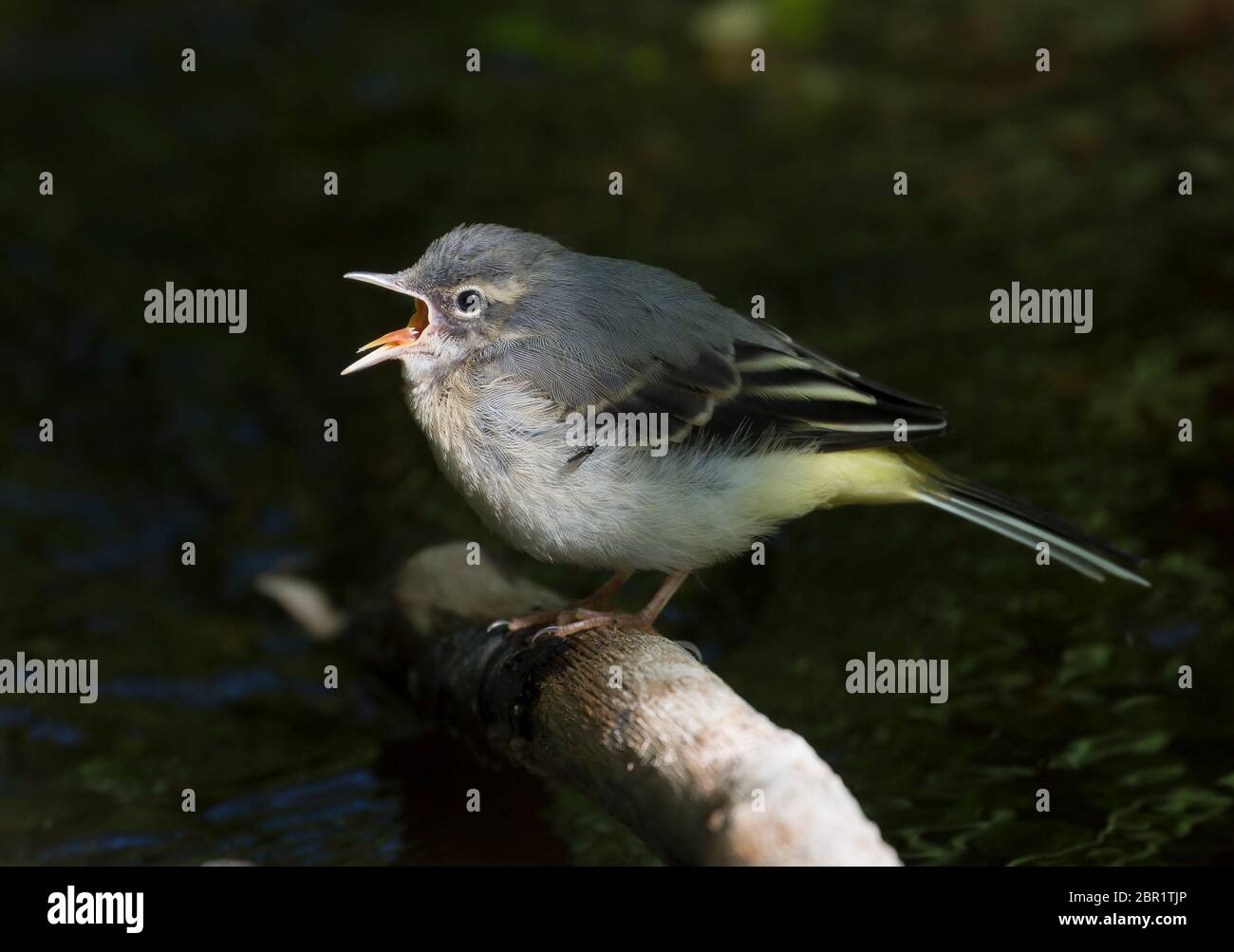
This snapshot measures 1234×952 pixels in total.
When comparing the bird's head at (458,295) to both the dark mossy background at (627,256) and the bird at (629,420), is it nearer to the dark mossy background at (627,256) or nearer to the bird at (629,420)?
the bird at (629,420)

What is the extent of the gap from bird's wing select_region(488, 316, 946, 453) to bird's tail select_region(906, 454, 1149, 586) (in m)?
0.22

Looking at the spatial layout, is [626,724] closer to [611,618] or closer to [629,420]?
[611,618]

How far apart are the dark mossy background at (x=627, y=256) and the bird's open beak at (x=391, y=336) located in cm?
158

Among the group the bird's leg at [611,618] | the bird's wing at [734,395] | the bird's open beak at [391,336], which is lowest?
the bird's leg at [611,618]

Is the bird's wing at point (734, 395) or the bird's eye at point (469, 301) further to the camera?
the bird's eye at point (469, 301)

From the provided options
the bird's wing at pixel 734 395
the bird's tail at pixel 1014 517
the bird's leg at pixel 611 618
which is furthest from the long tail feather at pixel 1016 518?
the bird's leg at pixel 611 618

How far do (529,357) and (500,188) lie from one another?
7247 mm

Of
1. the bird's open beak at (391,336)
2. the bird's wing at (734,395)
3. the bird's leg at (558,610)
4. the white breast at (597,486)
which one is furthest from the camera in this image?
the bird's leg at (558,610)

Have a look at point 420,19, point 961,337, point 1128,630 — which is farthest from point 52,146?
point 1128,630

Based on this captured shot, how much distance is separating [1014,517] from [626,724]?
2.02 m

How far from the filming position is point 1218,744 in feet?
22.4

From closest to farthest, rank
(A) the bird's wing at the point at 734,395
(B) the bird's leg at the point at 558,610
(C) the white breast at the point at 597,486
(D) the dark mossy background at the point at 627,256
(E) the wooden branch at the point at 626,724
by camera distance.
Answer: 1. (E) the wooden branch at the point at 626,724
2. (C) the white breast at the point at 597,486
3. (A) the bird's wing at the point at 734,395
4. (B) the bird's leg at the point at 558,610
5. (D) the dark mossy background at the point at 627,256

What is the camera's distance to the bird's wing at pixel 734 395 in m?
5.73

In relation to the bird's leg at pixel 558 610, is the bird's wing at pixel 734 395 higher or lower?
higher
